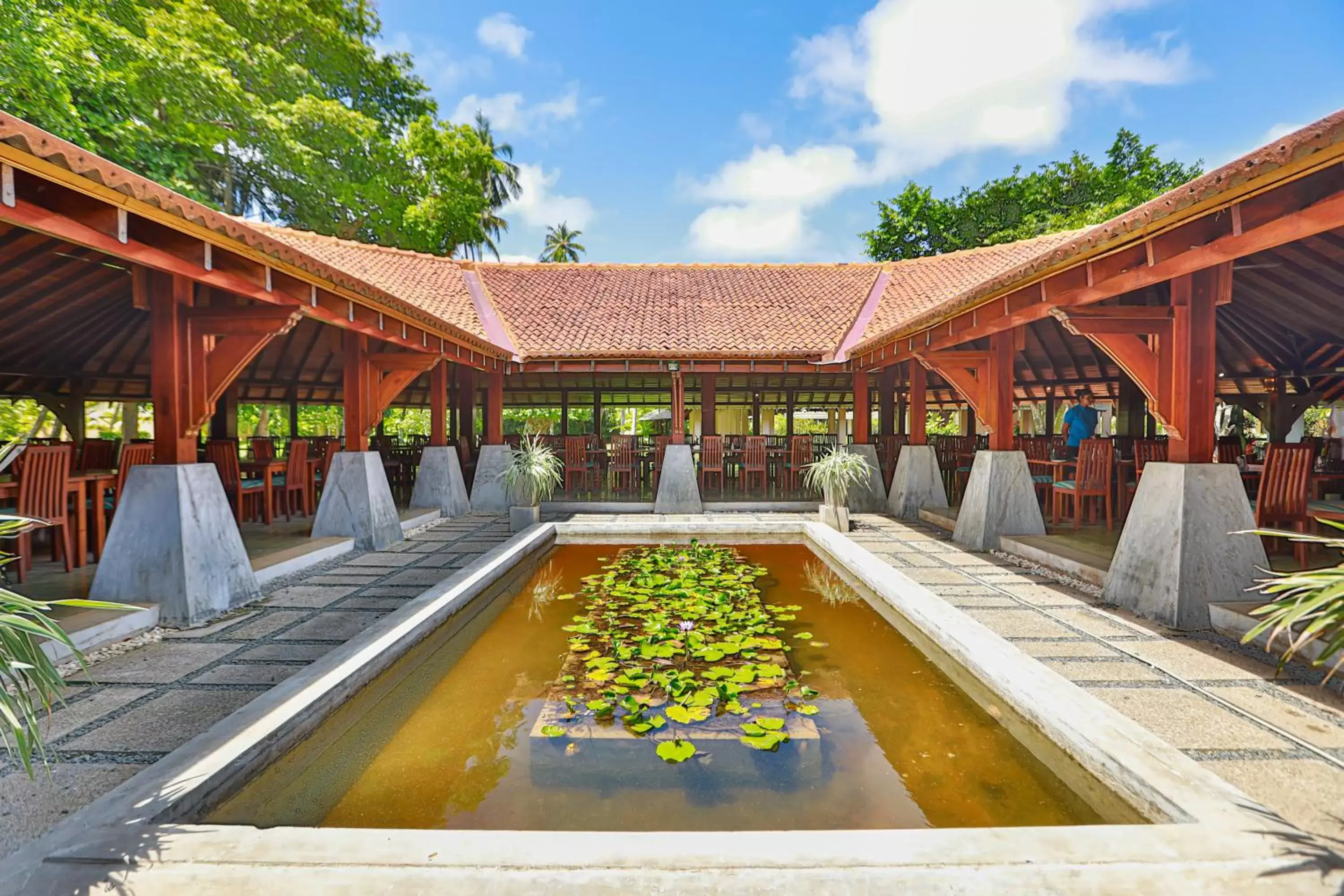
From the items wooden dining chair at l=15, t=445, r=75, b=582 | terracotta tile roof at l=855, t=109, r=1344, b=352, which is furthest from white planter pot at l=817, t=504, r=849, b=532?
wooden dining chair at l=15, t=445, r=75, b=582

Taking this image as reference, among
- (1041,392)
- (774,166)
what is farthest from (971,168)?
(774,166)

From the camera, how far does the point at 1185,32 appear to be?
13.8 metres

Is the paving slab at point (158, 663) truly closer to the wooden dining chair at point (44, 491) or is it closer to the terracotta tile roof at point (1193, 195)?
the wooden dining chair at point (44, 491)

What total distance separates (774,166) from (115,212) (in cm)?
3330

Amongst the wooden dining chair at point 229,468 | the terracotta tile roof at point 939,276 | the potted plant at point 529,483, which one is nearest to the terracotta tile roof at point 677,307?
the terracotta tile roof at point 939,276

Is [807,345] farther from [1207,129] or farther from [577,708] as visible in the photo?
[1207,129]

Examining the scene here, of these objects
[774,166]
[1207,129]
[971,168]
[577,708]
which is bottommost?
[577,708]

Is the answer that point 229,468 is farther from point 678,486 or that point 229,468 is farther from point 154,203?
point 678,486

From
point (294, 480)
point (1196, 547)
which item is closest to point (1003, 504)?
point (1196, 547)

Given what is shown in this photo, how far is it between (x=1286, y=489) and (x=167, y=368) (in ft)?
25.4

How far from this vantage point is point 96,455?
595 cm

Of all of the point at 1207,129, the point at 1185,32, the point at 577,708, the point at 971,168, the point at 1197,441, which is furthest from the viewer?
the point at 971,168

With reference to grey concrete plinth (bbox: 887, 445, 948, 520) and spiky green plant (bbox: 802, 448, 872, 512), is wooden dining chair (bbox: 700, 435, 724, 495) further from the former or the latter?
grey concrete plinth (bbox: 887, 445, 948, 520)

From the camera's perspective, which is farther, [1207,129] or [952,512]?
[1207,129]
